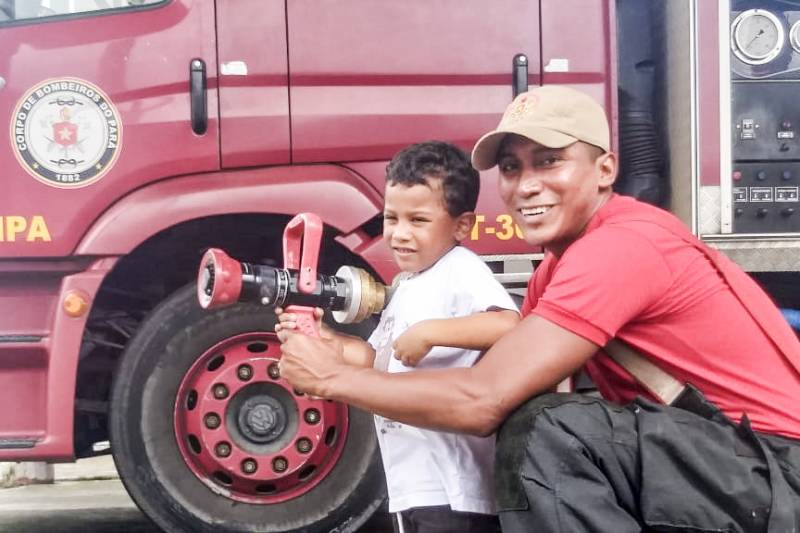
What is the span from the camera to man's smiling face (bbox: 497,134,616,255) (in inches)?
78.5

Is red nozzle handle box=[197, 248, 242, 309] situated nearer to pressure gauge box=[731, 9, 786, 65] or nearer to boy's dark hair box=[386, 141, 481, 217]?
boy's dark hair box=[386, 141, 481, 217]

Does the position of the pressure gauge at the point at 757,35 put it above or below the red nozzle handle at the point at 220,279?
above

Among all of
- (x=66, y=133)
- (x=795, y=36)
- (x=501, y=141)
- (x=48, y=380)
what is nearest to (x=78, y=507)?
(x=48, y=380)

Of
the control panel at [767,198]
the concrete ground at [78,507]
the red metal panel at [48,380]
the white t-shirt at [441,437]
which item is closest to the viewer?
the white t-shirt at [441,437]

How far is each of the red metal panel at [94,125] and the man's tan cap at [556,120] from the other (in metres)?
1.44

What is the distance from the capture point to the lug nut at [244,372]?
122 inches

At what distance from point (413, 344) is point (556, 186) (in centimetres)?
48

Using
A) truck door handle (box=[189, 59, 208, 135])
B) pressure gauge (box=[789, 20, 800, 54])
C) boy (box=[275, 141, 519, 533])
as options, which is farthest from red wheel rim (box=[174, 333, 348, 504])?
pressure gauge (box=[789, 20, 800, 54])

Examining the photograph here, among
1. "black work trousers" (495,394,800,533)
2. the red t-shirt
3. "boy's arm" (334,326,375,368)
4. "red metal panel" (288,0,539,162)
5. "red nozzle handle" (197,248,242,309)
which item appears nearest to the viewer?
"black work trousers" (495,394,800,533)

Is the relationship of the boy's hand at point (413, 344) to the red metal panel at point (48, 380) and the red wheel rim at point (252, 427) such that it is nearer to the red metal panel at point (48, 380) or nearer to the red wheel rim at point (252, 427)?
the red wheel rim at point (252, 427)

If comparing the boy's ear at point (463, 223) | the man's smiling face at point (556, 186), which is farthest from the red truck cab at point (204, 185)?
the man's smiling face at point (556, 186)

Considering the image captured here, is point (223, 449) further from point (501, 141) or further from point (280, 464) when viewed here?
point (501, 141)

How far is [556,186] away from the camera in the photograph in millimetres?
1999

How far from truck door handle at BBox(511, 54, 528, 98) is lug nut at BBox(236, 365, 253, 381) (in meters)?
1.36
